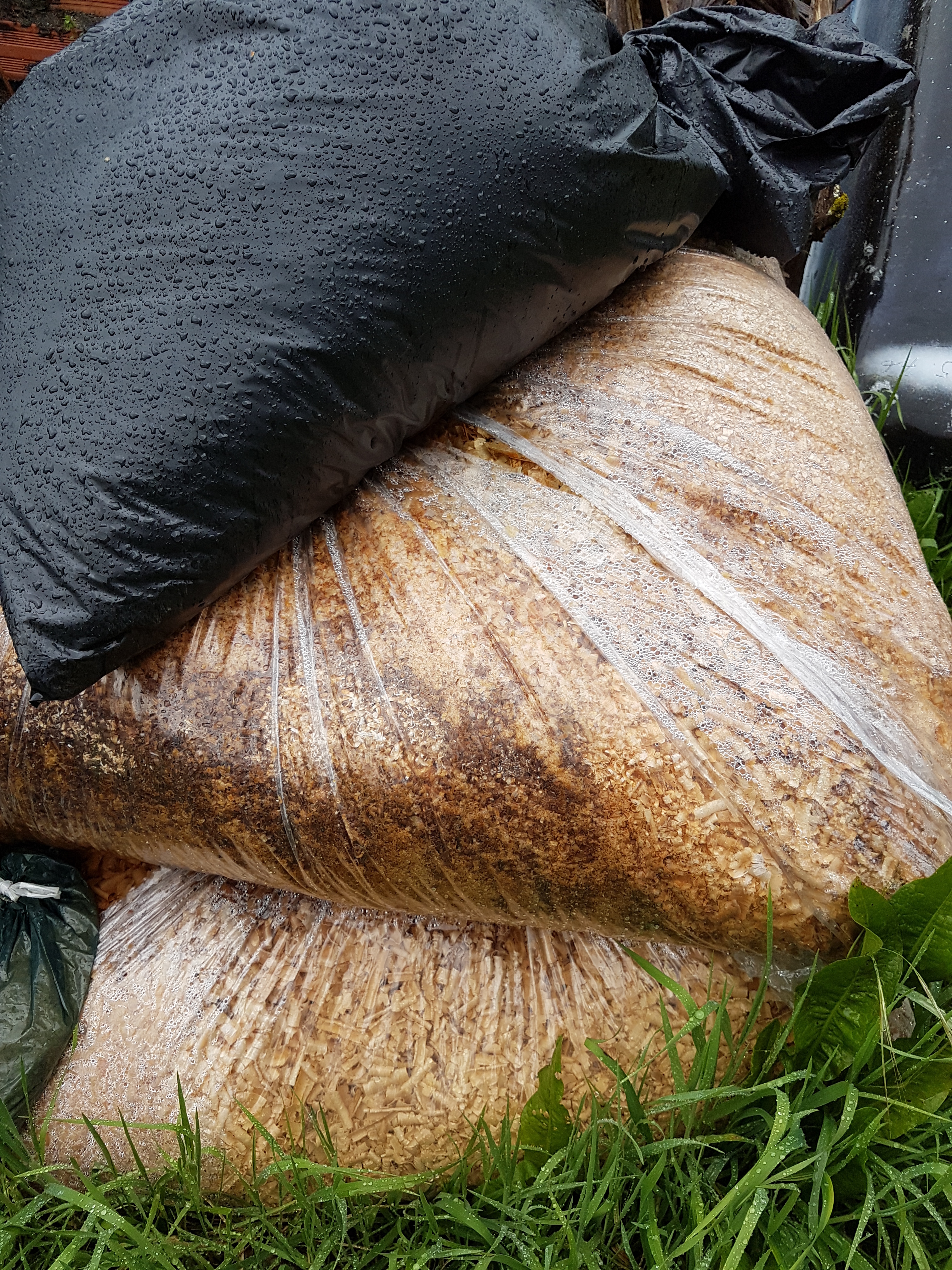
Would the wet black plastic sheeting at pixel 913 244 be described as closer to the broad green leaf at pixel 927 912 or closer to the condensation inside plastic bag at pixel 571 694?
the condensation inside plastic bag at pixel 571 694

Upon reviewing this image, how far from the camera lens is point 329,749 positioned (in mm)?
912

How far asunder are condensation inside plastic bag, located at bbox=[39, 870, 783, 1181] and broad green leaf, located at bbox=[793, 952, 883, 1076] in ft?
0.22

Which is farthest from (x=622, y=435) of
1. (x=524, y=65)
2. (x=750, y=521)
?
(x=524, y=65)

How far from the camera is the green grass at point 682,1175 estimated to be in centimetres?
89

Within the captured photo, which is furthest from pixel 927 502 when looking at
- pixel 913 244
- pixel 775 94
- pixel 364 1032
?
pixel 364 1032

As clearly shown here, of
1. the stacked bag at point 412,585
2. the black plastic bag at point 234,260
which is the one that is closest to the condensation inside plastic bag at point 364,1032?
the stacked bag at point 412,585

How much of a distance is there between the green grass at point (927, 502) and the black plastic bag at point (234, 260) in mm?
1064

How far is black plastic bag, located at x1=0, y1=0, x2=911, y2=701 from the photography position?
84 cm

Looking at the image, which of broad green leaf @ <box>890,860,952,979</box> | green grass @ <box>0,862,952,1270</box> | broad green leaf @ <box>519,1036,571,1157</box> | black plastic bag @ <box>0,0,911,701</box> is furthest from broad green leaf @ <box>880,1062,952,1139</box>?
black plastic bag @ <box>0,0,911,701</box>

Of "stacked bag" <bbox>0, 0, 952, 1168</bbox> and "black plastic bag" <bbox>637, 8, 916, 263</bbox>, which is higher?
"black plastic bag" <bbox>637, 8, 916, 263</bbox>

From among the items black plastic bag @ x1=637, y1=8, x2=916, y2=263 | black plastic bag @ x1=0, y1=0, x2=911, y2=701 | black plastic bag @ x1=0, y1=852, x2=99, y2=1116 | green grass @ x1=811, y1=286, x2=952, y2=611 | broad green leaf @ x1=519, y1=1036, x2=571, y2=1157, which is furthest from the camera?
green grass @ x1=811, y1=286, x2=952, y2=611

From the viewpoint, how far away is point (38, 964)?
3.68 feet

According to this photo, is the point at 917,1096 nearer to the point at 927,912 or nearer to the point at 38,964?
the point at 927,912

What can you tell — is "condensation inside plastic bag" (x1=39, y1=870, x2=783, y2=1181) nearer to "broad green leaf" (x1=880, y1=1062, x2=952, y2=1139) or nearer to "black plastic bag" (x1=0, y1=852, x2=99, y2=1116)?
"black plastic bag" (x1=0, y1=852, x2=99, y2=1116)
